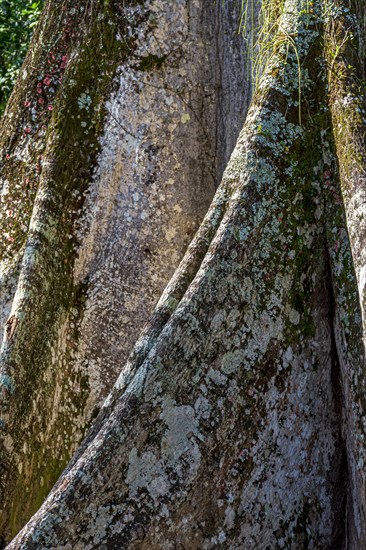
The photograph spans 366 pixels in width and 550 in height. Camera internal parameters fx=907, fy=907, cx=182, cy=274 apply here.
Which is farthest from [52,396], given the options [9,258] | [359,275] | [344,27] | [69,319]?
[344,27]

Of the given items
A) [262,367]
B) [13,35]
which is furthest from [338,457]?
[13,35]

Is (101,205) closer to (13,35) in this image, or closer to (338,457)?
(338,457)

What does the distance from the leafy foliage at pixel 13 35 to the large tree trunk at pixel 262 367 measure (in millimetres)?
5863

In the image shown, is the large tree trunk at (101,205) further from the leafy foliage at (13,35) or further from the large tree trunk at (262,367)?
the leafy foliage at (13,35)

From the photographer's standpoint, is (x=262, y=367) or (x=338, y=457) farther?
(x=338, y=457)

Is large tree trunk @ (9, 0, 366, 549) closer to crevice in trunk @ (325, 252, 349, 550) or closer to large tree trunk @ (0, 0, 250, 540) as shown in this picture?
crevice in trunk @ (325, 252, 349, 550)

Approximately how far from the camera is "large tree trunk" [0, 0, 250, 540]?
14.0 ft

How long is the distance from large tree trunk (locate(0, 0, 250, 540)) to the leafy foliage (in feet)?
15.1

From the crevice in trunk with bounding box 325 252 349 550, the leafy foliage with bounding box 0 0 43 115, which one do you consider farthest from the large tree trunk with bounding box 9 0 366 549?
the leafy foliage with bounding box 0 0 43 115

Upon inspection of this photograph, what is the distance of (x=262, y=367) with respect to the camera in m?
3.35

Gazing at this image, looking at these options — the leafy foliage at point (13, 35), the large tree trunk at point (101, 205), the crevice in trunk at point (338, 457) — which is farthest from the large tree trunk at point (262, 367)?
the leafy foliage at point (13, 35)

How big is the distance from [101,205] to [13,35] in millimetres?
5527

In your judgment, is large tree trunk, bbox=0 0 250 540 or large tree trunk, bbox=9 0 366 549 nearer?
large tree trunk, bbox=9 0 366 549

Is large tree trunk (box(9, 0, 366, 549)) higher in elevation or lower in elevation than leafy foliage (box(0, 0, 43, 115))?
lower
